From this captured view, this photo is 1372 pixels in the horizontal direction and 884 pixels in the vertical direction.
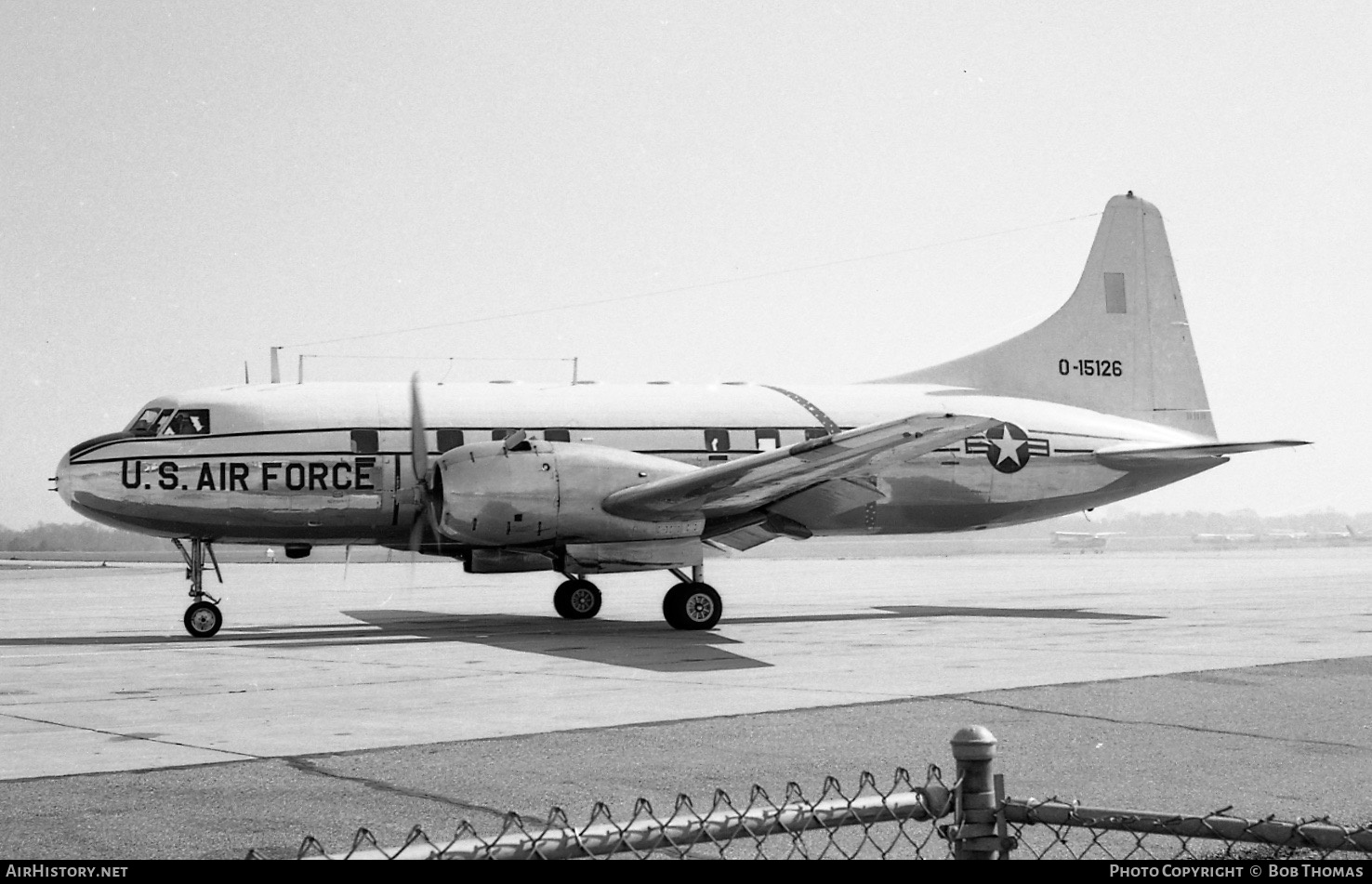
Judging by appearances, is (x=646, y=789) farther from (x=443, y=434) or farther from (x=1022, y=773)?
(x=443, y=434)

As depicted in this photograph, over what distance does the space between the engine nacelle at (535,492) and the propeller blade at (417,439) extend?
1490mm

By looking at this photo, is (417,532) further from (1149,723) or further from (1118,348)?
(1118,348)

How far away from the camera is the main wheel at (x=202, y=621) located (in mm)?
19922

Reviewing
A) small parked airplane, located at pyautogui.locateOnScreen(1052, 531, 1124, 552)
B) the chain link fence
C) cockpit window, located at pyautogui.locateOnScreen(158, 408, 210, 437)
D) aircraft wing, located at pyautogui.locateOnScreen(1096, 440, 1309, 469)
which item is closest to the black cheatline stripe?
aircraft wing, located at pyautogui.locateOnScreen(1096, 440, 1309, 469)

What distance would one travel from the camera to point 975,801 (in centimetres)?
454

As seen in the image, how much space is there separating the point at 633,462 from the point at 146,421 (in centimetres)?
826

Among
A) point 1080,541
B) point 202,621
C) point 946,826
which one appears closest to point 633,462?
point 202,621

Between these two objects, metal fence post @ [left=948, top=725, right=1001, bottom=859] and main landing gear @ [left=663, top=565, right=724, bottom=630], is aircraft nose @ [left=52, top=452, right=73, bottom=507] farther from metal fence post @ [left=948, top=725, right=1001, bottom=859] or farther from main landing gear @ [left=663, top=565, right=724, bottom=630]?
metal fence post @ [left=948, top=725, right=1001, bottom=859]

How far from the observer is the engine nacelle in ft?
63.5

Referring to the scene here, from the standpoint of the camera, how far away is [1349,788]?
824cm

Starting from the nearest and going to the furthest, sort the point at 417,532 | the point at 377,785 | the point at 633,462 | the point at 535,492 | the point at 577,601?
the point at 377,785 → the point at 535,492 → the point at 633,462 → the point at 417,532 → the point at 577,601

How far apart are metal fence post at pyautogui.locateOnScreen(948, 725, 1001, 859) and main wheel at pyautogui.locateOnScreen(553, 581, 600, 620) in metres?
19.8

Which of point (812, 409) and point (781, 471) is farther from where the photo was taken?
point (812, 409)

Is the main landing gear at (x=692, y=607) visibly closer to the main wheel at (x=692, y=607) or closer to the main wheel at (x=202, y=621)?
the main wheel at (x=692, y=607)
